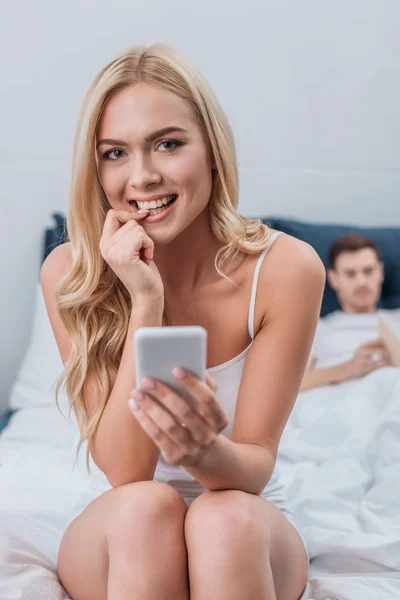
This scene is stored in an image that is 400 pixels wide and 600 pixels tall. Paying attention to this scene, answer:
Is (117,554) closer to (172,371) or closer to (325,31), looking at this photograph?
(172,371)

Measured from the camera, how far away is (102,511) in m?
1.10

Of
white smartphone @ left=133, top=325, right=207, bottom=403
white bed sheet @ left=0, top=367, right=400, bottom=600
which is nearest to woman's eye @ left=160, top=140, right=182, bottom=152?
white smartphone @ left=133, top=325, right=207, bottom=403

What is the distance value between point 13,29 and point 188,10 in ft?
1.94

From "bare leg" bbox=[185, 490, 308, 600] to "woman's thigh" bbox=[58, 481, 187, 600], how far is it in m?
0.05

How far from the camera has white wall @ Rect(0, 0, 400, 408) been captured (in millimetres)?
2504

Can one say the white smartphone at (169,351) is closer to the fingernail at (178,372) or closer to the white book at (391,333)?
the fingernail at (178,372)

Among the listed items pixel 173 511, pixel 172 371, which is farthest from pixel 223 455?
pixel 172 371

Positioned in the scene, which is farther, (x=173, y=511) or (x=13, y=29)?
(x=13, y=29)

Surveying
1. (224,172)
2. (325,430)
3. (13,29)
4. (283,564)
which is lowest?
(325,430)

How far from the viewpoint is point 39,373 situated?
7.23 feet

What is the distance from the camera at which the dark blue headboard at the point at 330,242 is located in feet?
7.77

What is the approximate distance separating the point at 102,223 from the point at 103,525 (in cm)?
51

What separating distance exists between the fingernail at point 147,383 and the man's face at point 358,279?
1.54m

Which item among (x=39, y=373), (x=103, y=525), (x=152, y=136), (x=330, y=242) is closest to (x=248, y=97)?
(x=330, y=242)
